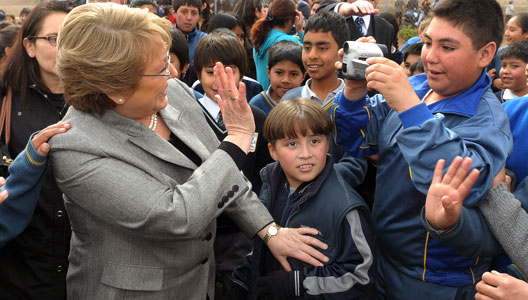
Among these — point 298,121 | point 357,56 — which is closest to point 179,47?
point 298,121

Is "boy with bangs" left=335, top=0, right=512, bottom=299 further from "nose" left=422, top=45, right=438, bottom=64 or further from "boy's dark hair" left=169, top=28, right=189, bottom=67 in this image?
"boy's dark hair" left=169, top=28, right=189, bottom=67

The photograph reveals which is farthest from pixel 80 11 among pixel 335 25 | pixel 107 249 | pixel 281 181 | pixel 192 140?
pixel 335 25

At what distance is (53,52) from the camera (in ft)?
7.91

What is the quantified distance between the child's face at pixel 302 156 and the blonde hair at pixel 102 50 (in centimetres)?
84

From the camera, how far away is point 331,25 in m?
3.34

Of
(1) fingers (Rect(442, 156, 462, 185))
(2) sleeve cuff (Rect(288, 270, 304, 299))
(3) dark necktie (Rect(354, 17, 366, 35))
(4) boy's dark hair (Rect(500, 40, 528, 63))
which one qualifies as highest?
(1) fingers (Rect(442, 156, 462, 185))

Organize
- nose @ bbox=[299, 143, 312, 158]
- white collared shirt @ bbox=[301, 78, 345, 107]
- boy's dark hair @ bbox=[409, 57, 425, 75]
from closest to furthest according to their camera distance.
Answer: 1. nose @ bbox=[299, 143, 312, 158]
2. white collared shirt @ bbox=[301, 78, 345, 107]
3. boy's dark hair @ bbox=[409, 57, 425, 75]

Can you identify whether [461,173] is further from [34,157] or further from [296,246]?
[34,157]

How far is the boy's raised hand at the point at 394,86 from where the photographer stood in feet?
5.72

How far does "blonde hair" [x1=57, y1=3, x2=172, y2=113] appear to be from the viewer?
5.26ft

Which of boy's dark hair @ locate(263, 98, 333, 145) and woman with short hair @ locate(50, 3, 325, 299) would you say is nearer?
woman with short hair @ locate(50, 3, 325, 299)

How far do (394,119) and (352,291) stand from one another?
74 cm

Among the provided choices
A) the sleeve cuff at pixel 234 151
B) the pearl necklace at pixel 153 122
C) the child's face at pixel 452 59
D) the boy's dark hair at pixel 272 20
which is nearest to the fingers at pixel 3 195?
the pearl necklace at pixel 153 122

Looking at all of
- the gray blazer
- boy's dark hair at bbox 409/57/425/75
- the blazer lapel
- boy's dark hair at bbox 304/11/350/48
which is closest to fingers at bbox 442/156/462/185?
the gray blazer
